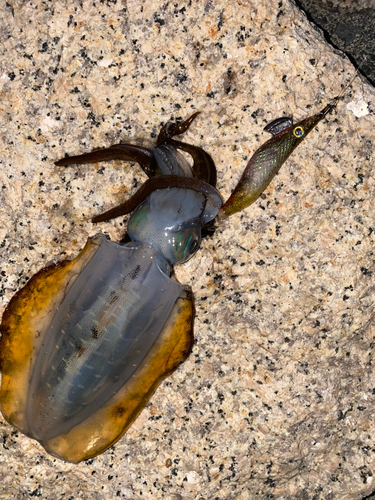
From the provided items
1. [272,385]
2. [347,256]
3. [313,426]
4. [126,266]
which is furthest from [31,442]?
[347,256]

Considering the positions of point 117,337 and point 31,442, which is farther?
point 31,442

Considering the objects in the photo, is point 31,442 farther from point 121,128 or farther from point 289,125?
point 289,125

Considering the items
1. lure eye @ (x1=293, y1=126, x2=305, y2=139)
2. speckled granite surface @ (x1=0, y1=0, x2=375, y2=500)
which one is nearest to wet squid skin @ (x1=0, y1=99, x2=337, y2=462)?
lure eye @ (x1=293, y1=126, x2=305, y2=139)

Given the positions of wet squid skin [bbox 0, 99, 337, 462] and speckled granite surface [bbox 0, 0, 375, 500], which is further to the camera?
speckled granite surface [bbox 0, 0, 375, 500]

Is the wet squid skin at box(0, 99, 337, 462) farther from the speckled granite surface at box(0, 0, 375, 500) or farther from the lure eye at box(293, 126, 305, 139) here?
the speckled granite surface at box(0, 0, 375, 500)

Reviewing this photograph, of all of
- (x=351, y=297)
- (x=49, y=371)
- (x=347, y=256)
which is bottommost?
(x=351, y=297)
